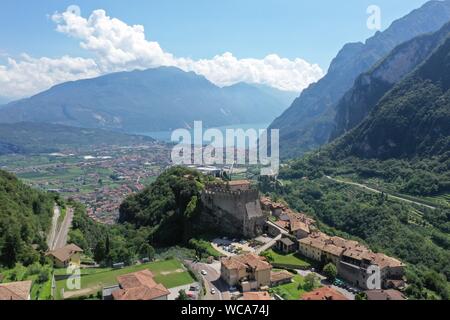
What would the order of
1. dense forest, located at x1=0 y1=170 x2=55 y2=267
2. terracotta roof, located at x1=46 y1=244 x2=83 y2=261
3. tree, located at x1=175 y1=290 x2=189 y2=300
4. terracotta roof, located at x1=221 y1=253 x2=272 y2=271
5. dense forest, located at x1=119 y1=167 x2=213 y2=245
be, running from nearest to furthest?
tree, located at x1=175 y1=290 x2=189 y2=300
terracotta roof, located at x1=221 y1=253 x2=272 y2=271
dense forest, located at x1=0 y1=170 x2=55 y2=267
terracotta roof, located at x1=46 y1=244 x2=83 y2=261
dense forest, located at x1=119 y1=167 x2=213 y2=245

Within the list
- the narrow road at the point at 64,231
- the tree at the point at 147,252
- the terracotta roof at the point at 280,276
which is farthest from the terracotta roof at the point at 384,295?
the narrow road at the point at 64,231

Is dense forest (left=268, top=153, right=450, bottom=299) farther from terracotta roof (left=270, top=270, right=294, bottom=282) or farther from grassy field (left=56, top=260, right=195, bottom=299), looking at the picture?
grassy field (left=56, top=260, right=195, bottom=299)

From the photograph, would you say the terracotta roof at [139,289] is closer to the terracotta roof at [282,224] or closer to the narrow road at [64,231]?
the terracotta roof at [282,224]

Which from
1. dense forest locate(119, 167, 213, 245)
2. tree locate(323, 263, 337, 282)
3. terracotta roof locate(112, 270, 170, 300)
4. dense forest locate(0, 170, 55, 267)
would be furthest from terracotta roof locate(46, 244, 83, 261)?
tree locate(323, 263, 337, 282)

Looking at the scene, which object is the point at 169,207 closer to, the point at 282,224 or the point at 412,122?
the point at 282,224

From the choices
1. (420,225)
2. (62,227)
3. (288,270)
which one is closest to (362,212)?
(420,225)

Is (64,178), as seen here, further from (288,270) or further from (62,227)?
(288,270)
